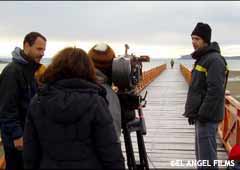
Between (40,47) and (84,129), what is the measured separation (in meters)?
1.35

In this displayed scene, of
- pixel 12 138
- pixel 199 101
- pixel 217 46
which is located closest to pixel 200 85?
pixel 199 101

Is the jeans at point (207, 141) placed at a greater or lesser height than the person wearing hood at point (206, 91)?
lesser

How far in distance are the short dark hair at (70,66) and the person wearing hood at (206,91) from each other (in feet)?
5.92

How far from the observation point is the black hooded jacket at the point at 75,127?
241 cm

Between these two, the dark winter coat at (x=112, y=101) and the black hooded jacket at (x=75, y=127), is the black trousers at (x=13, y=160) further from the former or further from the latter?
the black hooded jacket at (x=75, y=127)

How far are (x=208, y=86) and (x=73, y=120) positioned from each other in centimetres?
196

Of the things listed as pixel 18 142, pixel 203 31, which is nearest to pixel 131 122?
pixel 18 142

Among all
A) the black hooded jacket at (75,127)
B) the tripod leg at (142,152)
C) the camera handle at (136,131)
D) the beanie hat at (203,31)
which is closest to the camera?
the black hooded jacket at (75,127)

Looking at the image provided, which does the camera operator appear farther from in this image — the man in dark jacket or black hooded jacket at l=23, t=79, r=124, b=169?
the man in dark jacket

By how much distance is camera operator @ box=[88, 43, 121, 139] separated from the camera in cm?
303

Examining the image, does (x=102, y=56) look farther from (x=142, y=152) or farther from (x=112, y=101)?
(x=142, y=152)

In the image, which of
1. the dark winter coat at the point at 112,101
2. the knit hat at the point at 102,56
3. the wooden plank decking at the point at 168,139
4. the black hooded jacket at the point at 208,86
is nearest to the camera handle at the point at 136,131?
the dark winter coat at the point at 112,101

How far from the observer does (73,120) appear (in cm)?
241

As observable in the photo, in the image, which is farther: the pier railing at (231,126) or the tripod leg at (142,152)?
the pier railing at (231,126)
